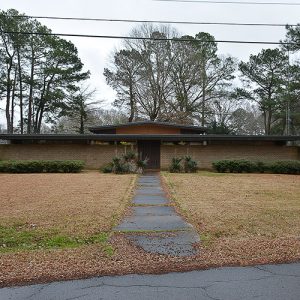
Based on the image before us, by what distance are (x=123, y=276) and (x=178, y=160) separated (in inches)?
725

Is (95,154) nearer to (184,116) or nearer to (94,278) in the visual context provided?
(184,116)

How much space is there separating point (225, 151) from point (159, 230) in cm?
1978

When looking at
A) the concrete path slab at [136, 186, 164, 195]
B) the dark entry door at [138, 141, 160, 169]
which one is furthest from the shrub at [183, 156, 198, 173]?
the concrete path slab at [136, 186, 164, 195]

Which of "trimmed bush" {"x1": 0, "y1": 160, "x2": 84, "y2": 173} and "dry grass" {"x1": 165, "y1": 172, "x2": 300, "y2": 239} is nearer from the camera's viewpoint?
"dry grass" {"x1": 165, "y1": 172, "x2": 300, "y2": 239}

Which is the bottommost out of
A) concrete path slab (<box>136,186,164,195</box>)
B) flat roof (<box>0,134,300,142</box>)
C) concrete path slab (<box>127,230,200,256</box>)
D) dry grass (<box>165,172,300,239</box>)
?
concrete path slab (<box>127,230,200,256</box>)

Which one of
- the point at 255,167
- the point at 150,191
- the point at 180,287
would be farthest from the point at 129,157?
the point at 180,287

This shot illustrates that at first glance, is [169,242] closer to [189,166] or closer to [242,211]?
[242,211]

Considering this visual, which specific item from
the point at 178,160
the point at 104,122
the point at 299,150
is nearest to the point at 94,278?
the point at 178,160

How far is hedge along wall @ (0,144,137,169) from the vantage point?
2541 centimetres

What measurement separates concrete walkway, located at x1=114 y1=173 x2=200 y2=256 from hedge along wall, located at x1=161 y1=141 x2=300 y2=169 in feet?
51.3

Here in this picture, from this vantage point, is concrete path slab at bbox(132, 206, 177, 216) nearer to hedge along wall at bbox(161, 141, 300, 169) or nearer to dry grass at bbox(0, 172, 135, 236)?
dry grass at bbox(0, 172, 135, 236)

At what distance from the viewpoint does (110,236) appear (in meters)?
6.20

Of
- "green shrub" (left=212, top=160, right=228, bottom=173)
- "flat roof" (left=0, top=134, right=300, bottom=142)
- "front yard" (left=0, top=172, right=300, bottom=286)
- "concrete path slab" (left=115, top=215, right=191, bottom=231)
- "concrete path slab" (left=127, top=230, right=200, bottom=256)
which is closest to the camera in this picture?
"front yard" (left=0, top=172, right=300, bottom=286)

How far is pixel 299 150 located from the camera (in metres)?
26.2
